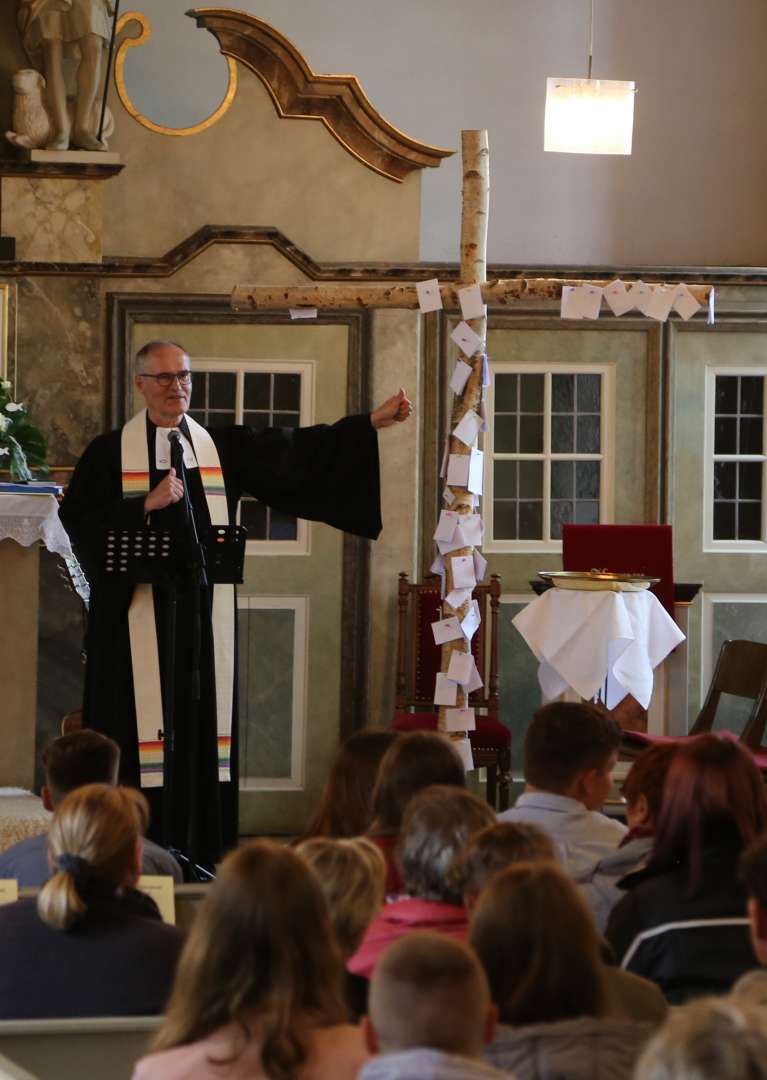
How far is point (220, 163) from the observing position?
7.92 m

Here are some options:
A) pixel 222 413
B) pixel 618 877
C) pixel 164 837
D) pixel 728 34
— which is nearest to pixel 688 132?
pixel 728 34

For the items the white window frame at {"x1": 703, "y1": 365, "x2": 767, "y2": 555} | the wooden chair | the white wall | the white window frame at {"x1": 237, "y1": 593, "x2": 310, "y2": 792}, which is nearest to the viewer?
the wooden chair


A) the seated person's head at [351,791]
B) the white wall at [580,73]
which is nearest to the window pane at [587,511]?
the white wall at [580,73]

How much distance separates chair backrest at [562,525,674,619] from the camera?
682cm

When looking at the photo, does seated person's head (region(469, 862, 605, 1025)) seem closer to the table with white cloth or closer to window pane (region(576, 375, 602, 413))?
the table with white cloth

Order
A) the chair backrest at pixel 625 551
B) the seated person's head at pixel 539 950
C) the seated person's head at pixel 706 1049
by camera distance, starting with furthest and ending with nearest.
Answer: the chair backrest at pixel 625 551
the seated person's head at pixel 539 950
the seated person's head at pixel 706 1049

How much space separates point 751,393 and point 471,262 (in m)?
2.89

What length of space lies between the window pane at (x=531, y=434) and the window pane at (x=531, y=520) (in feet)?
0.95

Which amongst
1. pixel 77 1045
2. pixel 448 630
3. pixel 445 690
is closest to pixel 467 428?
pixel 448 630

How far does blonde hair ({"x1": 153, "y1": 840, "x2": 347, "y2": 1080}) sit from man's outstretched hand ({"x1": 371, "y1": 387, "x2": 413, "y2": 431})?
3467mm

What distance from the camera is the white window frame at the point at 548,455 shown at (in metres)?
8.19

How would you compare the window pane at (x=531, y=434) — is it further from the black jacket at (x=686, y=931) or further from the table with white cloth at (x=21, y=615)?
the black jacket at (x=686, y=931)

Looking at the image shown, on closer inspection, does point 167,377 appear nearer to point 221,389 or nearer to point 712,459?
point 221,389

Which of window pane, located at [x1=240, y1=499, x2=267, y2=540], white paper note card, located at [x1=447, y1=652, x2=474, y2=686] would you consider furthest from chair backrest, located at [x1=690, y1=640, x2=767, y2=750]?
window pane, located at [x1=240, y1=499, x2=267, y2=540]
